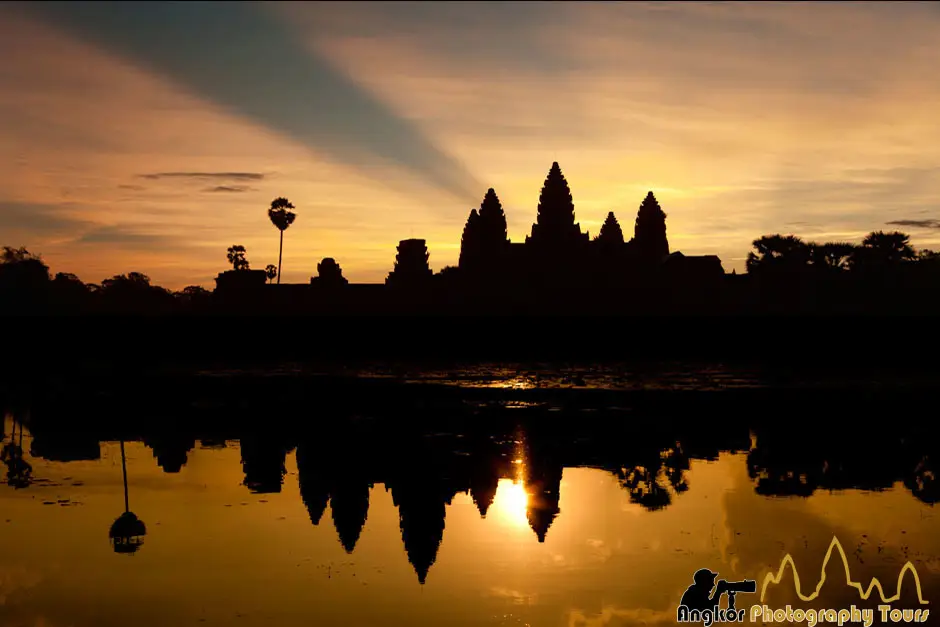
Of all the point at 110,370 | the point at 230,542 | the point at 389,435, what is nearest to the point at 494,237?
the point at 110,370

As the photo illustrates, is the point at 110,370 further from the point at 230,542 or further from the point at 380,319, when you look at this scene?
the point at 380,319

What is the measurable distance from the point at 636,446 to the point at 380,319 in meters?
146

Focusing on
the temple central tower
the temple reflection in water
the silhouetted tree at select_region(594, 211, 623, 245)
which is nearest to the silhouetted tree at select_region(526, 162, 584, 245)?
the temple central tower

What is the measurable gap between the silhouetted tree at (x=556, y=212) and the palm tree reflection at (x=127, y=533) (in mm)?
145792

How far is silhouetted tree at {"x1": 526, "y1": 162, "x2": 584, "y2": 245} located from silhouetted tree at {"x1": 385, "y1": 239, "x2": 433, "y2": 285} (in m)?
29.4

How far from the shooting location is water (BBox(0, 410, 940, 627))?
12.0 meters

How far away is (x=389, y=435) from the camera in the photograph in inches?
1046

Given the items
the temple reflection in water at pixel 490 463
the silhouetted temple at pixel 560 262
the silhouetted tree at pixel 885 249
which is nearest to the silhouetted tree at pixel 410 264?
the silhouetted temple at pixel 560 262

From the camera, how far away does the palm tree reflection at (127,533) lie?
47.9 feet

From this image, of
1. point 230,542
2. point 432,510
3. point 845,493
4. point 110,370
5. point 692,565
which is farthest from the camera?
point 110,370
